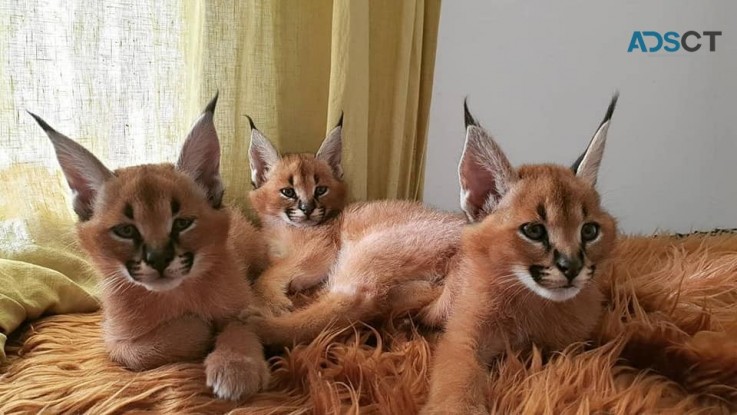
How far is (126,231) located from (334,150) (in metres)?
0.66

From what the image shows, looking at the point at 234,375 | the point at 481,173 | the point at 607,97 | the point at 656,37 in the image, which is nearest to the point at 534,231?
the point at 481,173

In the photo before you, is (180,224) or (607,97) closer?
(180,224)

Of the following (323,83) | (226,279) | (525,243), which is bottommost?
(226,279)

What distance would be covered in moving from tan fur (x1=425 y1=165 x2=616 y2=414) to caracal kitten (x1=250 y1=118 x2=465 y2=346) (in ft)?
0.55

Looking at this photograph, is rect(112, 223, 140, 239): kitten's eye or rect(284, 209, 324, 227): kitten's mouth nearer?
rect(112, 223, 140, 239): kitten's eye

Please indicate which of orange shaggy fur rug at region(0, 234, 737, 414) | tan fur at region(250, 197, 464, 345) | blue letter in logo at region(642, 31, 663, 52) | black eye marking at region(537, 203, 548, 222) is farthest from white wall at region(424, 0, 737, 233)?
black eye marking at region(537, 203, 548, 222)

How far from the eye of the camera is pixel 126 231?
909 mm

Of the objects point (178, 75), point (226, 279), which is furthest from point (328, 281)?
point (178, 75)

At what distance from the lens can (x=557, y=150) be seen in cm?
196

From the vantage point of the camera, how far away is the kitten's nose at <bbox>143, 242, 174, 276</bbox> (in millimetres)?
878

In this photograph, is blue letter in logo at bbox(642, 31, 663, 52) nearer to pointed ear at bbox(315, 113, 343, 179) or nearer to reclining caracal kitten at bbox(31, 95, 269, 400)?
pointed ear at bbox(315, 113, 343, 179)

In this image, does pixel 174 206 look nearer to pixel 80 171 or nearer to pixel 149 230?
pixel 149 230

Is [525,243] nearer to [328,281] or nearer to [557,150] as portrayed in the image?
[328,281]

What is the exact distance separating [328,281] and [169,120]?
0.48 m
